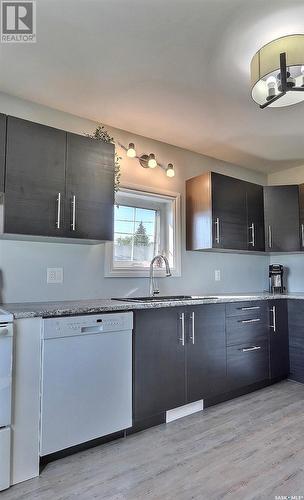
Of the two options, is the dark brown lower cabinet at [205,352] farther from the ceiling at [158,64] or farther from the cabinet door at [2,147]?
the ceiling at [158,64]

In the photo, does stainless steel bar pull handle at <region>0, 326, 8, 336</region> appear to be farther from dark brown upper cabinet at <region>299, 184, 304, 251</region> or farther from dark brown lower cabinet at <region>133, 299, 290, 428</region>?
dark brown upper cabinet at <region>299, 184, 304, 251</region>

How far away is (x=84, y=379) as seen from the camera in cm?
201

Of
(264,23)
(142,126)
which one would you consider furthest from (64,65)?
(264,23)

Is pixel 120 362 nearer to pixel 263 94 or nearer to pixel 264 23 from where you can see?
pixel 263 94

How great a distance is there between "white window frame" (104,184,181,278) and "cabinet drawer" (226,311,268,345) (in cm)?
76

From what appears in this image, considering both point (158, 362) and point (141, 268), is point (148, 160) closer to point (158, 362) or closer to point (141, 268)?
point (141, 268)

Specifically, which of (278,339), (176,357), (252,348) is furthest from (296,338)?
(176,357)

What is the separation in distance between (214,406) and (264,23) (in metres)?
2.74

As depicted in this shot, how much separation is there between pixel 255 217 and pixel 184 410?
86.1 inches

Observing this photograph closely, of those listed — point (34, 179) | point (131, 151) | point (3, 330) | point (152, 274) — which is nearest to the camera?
point (3, 330)

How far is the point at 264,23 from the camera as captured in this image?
1.74m

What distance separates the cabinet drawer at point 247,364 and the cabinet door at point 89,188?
1525 millimetres

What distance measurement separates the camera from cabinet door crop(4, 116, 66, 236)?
2105 millimetres

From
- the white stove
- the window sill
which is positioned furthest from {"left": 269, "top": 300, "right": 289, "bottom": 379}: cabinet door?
the white stove
